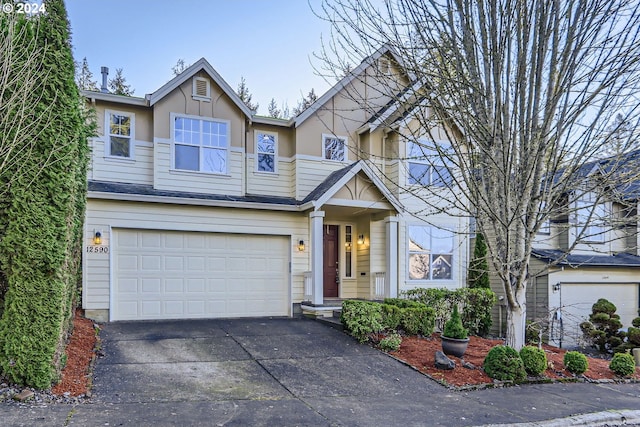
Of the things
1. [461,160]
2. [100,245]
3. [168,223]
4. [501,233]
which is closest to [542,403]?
[501,233]

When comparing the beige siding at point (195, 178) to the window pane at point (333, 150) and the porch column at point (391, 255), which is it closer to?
the window pane at point (333, 150)

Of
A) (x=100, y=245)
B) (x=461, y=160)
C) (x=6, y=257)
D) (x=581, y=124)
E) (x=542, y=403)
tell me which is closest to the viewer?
(x=6, y=257)

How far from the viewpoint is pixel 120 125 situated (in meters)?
11.5

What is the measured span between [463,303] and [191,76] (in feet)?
31.3

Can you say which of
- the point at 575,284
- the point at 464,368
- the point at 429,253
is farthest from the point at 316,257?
the point at 575,284

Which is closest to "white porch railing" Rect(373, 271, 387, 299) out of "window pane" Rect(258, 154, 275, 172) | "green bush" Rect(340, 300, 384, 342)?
"green bush" Rect(340, 300, 384, 342)

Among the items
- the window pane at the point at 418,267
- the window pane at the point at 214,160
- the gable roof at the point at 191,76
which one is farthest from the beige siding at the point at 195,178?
the window pane at the point at 418,267

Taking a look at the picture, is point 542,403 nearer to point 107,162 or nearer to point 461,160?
point 461,160

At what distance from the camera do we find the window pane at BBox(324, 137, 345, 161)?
1327 cm

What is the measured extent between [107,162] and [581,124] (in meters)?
10.4

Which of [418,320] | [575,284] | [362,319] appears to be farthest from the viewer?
[575,284]

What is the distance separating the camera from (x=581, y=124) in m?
7.29

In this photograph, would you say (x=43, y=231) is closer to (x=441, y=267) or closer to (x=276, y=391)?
(x=276, y=391)

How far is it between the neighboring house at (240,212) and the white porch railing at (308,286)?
0.03m
